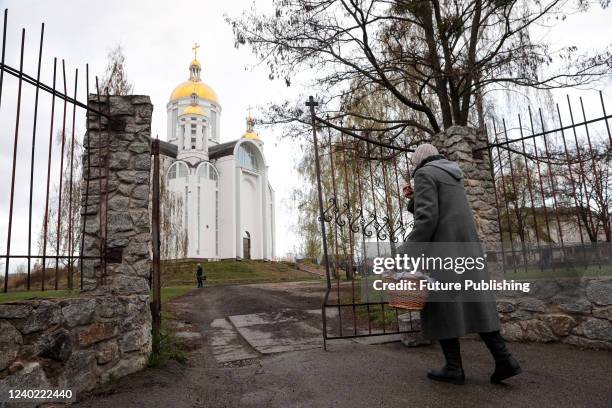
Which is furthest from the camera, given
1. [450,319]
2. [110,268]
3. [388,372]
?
[110,268]

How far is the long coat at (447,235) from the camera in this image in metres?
3.03

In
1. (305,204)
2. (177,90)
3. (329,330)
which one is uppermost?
(177,90)

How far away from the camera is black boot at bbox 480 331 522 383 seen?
2.91 meters

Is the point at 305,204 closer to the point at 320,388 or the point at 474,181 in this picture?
the point at 474,181

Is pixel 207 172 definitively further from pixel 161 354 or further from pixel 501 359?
pixel 501 359

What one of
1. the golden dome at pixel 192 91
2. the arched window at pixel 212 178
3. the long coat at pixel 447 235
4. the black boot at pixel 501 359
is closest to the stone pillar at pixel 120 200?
the long coat at pixel 447 235

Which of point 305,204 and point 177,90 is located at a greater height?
point 177,90

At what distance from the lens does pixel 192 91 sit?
42.1 m

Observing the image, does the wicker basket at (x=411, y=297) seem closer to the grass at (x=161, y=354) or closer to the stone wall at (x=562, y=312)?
the stone wall at (x=562, y=312)

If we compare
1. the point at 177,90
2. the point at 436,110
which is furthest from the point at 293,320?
the point at 177,90

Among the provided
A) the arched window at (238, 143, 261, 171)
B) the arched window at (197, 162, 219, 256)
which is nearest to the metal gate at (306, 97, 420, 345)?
the arched window at (197, 162, 219, 256)

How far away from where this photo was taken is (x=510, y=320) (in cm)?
456

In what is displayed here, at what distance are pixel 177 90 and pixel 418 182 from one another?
143 feet

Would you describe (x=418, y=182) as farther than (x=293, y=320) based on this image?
No
